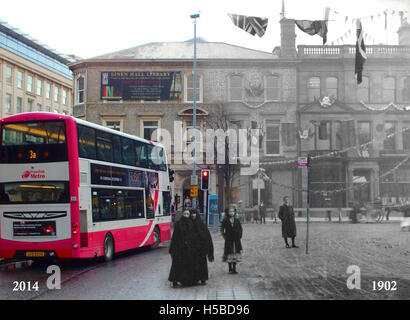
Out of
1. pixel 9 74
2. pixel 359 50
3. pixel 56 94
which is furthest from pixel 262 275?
pixel 56 94

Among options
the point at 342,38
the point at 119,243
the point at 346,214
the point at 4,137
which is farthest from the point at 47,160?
the point at 346,214

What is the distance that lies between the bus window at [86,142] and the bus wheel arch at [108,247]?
8.02ft

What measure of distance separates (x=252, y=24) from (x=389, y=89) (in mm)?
23390

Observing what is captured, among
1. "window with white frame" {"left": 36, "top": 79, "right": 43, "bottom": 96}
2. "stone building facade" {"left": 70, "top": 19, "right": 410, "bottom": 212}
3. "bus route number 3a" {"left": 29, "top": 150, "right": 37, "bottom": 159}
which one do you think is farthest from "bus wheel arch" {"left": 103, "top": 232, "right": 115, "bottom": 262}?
"stone building facade" {"left": 70, "top": 19, "right": 410, "bottom": 212}

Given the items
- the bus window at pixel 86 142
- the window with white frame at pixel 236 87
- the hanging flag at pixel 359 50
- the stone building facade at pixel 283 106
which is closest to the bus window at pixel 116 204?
the bus window at pixel 86 142

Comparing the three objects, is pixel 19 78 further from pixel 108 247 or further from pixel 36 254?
pixel 36 254

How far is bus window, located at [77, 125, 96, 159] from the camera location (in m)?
12.6

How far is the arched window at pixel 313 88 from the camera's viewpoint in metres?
36.8

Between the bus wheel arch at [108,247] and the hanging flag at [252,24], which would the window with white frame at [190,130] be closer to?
the hanging flag at [252,24]

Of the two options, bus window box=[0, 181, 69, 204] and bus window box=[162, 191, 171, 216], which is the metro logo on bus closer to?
bus window box=[0, 181, 69, 204]

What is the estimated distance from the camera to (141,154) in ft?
54.2

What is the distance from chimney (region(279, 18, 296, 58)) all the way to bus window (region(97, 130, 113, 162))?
24425mm

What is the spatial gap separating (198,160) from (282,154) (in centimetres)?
623
